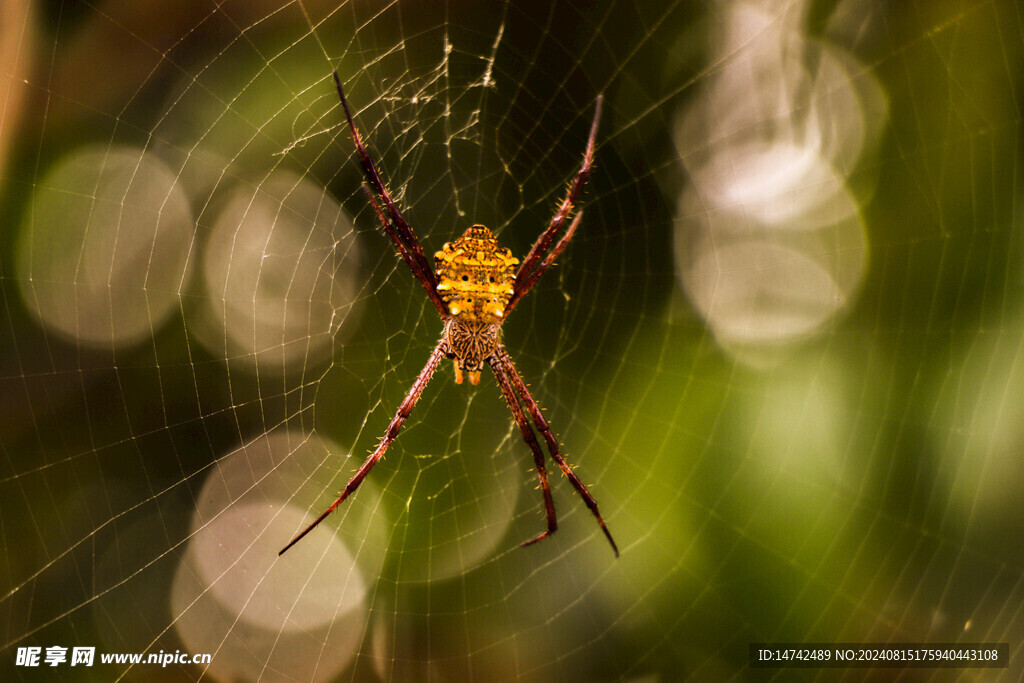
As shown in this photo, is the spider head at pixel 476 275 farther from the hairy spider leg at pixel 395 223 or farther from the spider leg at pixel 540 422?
the spider leg at pixel 540 422

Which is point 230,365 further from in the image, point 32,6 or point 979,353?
point 979,353

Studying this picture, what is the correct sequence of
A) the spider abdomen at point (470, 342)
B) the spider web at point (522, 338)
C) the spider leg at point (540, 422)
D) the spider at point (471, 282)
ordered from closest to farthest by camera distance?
the spider at point (471, 282)
the spider web at point (522, 338)
the spider abdomen at point (470, 342)
the spider leg at point (540, 422)

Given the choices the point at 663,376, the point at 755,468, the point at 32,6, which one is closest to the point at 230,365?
the point at 32,6

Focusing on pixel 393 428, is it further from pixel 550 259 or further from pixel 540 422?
pixel 550 259

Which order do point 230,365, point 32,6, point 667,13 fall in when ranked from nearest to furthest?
point 32,6 → point 230,365 → point 667,13

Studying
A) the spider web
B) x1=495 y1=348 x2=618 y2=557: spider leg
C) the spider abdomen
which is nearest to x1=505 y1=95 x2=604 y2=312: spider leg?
the spider abdomen

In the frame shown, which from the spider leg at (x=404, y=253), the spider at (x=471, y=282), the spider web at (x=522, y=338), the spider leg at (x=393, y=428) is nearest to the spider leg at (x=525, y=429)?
the spider at (x=471, y=282)

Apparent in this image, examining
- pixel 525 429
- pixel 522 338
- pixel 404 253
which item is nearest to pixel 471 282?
pixel 404 253
